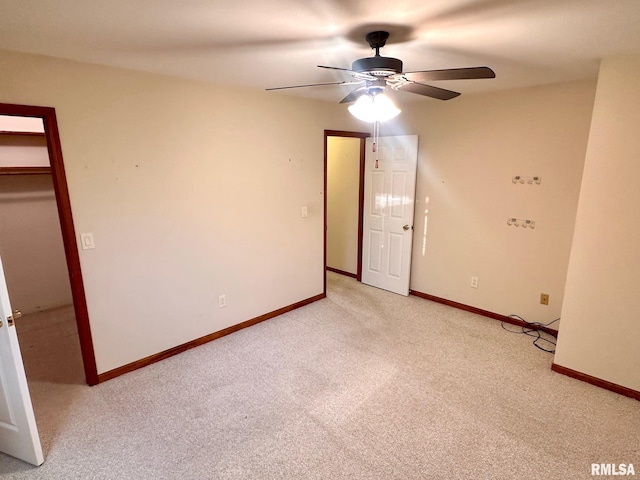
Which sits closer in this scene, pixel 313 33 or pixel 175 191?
pixel 313 33

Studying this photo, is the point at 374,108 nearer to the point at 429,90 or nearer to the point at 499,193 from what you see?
the point at 429,90

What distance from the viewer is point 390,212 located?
4270mm

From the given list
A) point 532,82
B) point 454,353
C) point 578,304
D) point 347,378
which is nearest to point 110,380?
point 347,378

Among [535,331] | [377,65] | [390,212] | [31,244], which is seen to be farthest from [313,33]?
[31,244]

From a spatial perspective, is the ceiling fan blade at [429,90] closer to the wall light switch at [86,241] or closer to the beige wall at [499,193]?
the beige wall at [499,193]

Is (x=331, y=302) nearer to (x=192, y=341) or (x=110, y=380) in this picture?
(x=192, y=341)

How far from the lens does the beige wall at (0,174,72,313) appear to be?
3.50m

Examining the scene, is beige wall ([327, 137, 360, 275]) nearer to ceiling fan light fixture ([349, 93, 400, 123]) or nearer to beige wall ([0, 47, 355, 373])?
beige wall ([0, 47, 355, 373])

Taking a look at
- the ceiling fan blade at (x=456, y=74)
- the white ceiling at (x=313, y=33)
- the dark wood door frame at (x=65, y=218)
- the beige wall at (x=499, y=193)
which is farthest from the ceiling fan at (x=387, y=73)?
the dark wood door frame at (x=65, y=218)

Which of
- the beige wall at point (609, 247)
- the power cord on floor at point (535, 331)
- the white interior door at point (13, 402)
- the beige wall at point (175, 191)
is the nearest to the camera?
the white interior door at point (13, 402)

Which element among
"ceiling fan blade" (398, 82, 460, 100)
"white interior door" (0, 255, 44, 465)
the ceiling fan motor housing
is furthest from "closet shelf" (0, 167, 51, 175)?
"ceiling fan blade" (398, 82, 460, 100)

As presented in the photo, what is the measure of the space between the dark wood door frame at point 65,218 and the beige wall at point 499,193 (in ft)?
11.0

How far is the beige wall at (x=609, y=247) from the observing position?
219 cm

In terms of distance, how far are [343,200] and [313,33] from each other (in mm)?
3207
